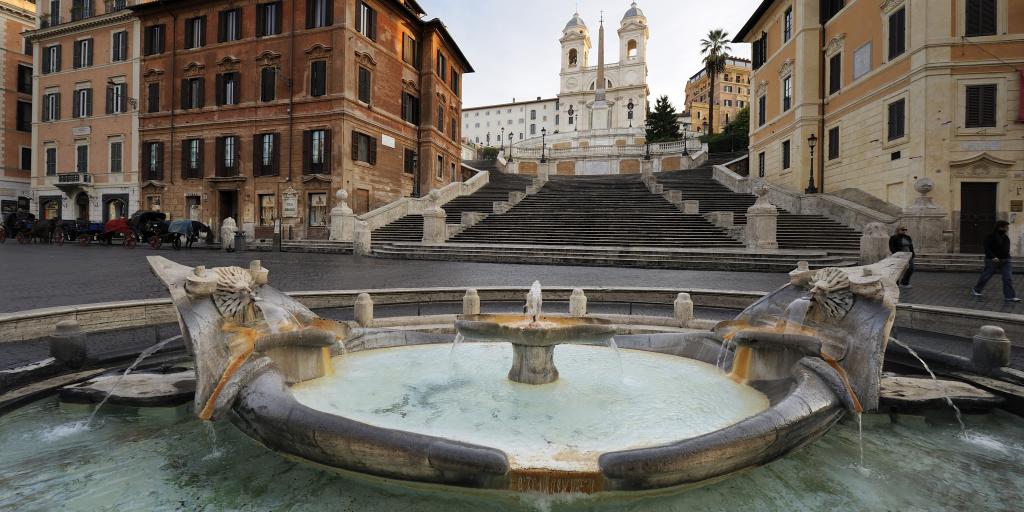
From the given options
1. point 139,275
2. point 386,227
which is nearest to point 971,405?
point 139,275

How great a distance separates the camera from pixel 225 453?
343cm

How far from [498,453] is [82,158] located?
46.1 m

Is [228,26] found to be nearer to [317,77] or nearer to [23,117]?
[317,77]

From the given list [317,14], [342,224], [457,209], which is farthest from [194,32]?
[457,209]

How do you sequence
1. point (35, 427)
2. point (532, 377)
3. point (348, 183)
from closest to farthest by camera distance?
point (35, 427) < point (532, 377) < point (348, 183)

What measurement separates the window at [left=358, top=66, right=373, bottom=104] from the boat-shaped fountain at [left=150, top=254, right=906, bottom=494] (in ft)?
89.8

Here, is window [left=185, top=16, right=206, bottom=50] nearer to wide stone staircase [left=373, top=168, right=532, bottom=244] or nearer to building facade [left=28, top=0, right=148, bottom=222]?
building facade [left=28, top=0, right=148, bottom=222]

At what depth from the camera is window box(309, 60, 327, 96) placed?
28734 mm

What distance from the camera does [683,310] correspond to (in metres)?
6.83

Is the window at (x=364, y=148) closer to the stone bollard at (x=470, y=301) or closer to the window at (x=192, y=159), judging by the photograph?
the window at (x=192, y=159)

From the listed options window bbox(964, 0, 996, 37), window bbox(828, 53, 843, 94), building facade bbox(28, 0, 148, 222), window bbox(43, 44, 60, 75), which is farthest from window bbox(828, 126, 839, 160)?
window bbox(43, 44, 60, 75)

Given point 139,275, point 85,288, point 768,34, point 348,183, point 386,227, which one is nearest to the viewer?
point 85,288

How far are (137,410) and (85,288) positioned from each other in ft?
23.8

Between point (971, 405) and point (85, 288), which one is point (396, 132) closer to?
point (85, 288)
